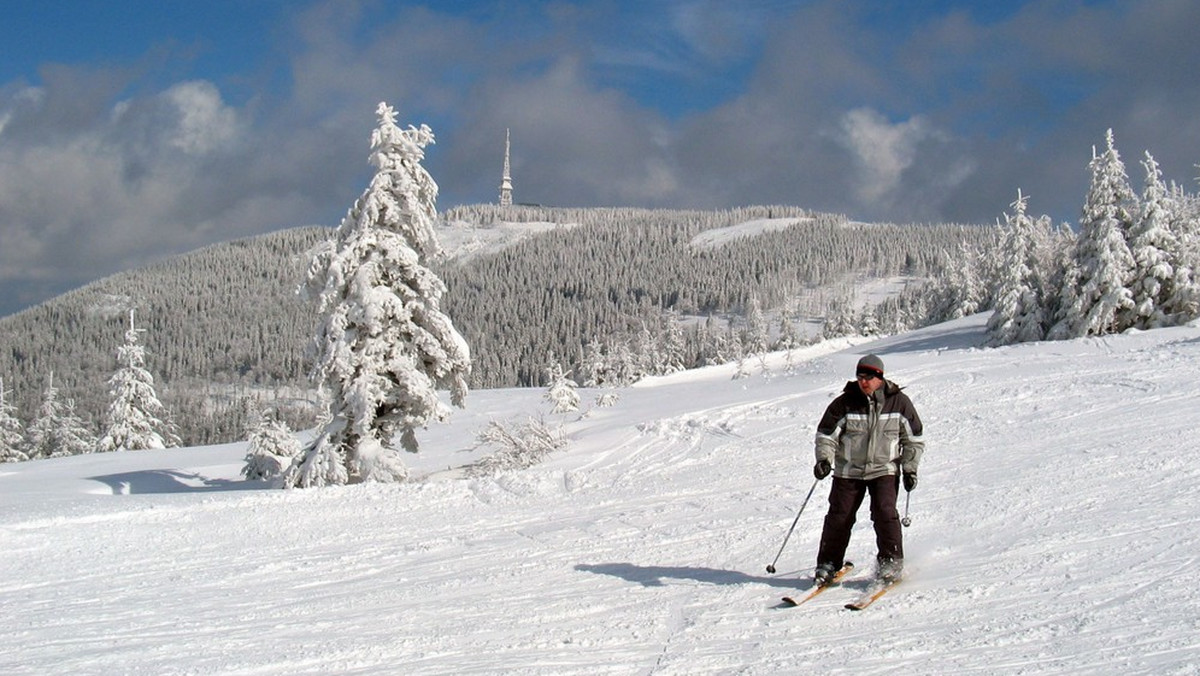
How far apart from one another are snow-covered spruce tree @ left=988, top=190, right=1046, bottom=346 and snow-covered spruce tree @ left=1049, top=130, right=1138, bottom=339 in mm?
2205

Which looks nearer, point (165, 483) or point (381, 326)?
point (381, 326)

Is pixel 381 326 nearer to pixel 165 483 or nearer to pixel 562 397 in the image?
pixel 165 483

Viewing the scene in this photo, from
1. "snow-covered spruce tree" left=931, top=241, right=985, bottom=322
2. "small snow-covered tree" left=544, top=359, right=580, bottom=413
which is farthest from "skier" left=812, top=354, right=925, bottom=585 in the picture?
"snow-covered spruce tree" left=931, top=241, right=985, bottom=322

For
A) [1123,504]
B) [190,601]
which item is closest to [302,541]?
[190,601]

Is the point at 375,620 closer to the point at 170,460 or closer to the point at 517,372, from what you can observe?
the point at 170,460

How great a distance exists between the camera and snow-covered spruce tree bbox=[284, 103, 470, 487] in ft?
→ 61.8

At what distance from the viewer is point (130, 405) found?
135ft

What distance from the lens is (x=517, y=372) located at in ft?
506

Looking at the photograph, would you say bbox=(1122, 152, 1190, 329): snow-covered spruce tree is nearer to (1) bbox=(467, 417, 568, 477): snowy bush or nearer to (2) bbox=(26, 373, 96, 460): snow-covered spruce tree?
(1) bbox=(467, 417, 568, 477): snowy bush

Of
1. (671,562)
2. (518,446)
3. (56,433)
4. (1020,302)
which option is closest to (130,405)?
(56,433)

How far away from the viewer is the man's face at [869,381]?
6656 mm

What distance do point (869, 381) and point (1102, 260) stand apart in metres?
37.2

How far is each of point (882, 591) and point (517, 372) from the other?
148679mm

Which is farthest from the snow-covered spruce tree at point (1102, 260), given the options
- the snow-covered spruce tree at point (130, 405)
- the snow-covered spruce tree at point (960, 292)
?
the snow-covered spruce tree at point (130, 405)
